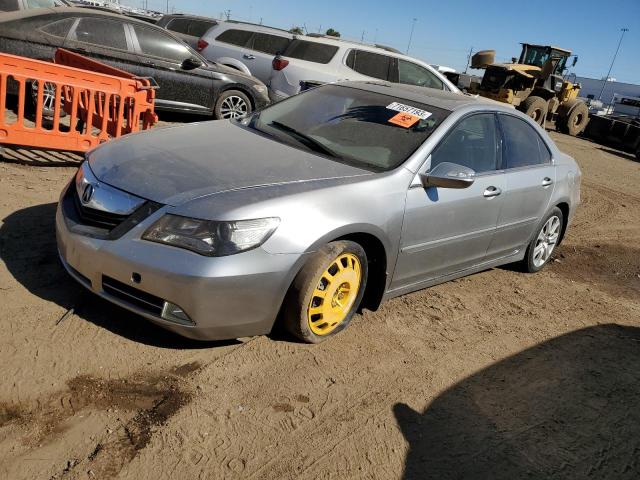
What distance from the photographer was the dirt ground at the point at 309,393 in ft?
8.63

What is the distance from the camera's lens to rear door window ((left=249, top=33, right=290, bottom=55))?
37.6 ft

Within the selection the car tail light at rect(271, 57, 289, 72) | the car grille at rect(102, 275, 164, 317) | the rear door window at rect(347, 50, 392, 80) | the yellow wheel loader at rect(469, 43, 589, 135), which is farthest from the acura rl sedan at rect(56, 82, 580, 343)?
the yellow wheel loader at rect(469, 43, 589, 135)

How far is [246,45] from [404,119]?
8346 mm

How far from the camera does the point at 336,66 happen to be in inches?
431

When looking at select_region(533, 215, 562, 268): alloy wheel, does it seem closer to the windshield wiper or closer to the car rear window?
the windshield wiper

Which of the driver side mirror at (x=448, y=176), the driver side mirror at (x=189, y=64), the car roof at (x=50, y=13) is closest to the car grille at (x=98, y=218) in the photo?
the driver side mirror at (x=448, y=176)

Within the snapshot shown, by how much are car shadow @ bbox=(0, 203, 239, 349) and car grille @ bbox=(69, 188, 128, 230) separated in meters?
0.57

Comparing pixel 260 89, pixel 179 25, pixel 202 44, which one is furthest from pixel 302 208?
pixel 179 25

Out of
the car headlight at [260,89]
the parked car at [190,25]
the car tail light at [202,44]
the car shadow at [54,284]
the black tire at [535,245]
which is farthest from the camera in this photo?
the parked car at [190,25]

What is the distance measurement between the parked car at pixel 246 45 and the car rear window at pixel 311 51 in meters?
0.35

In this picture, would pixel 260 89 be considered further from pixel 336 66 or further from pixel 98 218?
pixel 98 218

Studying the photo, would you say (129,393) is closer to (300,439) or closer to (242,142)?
(300,439)

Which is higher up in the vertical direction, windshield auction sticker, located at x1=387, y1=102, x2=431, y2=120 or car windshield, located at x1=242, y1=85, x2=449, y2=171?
windshield auction sticker, located at x1=387, y1=102, x2=431, y2=120

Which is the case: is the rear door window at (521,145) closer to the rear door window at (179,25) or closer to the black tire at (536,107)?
the rear door window at (179,25)
